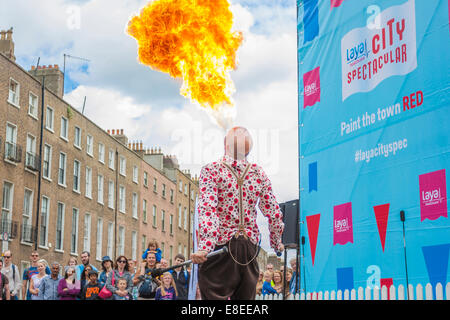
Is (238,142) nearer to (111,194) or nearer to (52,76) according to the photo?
(52,76)

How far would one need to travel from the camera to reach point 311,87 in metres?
10.8

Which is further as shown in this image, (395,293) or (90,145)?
(90,145)

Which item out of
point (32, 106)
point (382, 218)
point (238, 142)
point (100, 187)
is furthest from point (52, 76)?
point (238, 142)

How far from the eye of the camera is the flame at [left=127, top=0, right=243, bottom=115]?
823 cm

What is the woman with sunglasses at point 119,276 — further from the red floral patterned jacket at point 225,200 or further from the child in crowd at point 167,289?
the red floral patterned jacket at point 225,200

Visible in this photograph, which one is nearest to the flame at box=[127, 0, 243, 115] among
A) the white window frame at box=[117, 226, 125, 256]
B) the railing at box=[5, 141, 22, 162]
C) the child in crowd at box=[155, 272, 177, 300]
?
the child in crowd at box=[155, 272, 177, 300]

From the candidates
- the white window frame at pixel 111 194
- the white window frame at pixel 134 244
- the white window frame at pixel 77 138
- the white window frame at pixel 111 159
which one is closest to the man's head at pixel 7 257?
the white window frame at pixel 77 138

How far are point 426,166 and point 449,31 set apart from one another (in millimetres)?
1760

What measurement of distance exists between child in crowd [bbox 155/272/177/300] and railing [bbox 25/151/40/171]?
21.7 meters

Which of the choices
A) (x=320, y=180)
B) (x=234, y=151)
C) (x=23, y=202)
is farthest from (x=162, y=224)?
(x=234, y=151)

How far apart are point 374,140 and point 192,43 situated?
3067 mm

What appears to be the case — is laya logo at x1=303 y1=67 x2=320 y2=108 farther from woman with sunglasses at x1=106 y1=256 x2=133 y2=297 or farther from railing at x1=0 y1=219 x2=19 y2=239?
railing at x1=0 y1=219 x2=19 y2=239

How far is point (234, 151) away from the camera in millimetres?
5246
